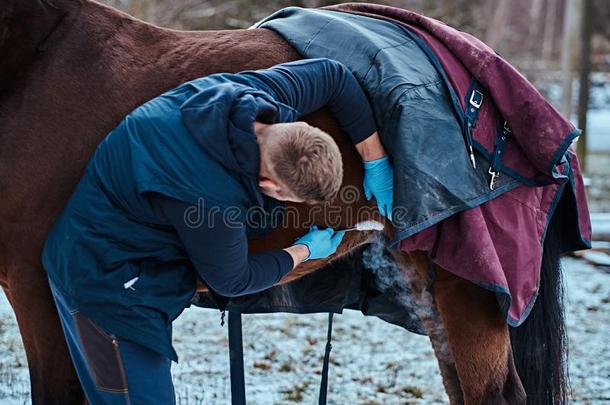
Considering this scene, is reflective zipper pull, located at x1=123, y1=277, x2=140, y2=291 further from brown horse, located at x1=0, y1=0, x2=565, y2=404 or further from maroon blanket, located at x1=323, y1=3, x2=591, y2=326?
maroon blanket, located at x1=323, y1=3, x2=591, y2=326

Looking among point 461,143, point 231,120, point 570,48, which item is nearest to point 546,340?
point 461,143

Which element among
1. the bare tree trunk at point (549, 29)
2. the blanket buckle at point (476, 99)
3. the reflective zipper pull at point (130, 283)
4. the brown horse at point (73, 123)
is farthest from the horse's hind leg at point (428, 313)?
the bare tree trunk at point (549, 29)

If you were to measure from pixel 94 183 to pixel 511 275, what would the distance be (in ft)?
4.31

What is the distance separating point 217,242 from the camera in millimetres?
1861

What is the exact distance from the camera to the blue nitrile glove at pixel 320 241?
2.31m

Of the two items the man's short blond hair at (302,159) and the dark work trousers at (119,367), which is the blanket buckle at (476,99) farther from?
the dark work trousers at (119,367)

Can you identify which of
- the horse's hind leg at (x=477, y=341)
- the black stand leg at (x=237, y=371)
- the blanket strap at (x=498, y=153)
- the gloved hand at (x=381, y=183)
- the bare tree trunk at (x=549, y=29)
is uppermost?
the bare tree trunk at (x=549, y=29)

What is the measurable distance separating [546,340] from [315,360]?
1.65m

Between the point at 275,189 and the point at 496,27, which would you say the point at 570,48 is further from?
the point at 275,189

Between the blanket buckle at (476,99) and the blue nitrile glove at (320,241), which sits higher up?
the blanket buckle at (476,99)

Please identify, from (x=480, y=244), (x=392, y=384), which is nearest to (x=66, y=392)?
(x=480, y=244)

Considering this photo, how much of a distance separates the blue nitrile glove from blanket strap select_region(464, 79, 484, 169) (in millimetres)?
491

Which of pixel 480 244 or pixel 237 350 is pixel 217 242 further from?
pixel 237 350

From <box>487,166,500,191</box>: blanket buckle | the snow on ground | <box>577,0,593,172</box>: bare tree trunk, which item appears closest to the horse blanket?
<box>487,166,500,191</box>: blanket buckle
